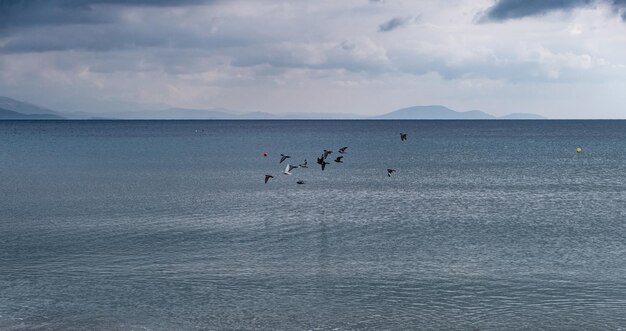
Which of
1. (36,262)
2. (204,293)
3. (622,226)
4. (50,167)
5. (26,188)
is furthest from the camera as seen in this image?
(50,167)

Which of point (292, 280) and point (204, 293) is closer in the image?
point (204, 293)

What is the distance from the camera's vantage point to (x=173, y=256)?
4409 centimetres

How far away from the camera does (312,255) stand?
45094mm

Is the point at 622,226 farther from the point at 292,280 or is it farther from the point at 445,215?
the point at 292,280

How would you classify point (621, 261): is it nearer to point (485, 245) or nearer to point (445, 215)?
point (485, 245)

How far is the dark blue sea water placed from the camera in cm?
3372

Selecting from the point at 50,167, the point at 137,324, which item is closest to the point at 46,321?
the point at 137,324

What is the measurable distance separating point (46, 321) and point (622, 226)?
40.8m

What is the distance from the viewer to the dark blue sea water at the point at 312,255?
3372 cm

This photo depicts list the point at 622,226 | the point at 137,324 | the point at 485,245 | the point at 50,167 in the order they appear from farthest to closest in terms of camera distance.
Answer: the point at 50,167
the point at 622,226
the point at 485,245
the point at 137,324

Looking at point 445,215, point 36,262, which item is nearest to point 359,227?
point 445,215

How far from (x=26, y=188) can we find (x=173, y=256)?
4201 centimetres

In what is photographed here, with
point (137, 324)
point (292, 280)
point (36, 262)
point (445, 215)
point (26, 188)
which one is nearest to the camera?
point (137, 324)

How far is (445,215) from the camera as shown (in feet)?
198
